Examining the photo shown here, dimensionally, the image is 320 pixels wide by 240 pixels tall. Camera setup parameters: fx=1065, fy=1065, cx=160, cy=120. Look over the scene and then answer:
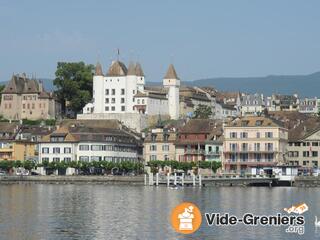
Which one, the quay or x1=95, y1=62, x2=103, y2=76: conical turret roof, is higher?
x1=95, y1=62, x2=103, y2=76: conical turret roof

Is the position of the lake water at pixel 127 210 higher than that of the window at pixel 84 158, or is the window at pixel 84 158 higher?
the window at pixel 84 158

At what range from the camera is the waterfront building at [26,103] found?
15425cm

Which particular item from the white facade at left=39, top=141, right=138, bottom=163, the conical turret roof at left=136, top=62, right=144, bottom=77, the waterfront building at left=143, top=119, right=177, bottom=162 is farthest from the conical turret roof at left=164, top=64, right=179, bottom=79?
the white facade at left=39, top=141, right=138, bottom=163

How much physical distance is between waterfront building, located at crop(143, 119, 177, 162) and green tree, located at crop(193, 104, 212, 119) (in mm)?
29904

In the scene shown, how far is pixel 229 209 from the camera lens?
68.7 meters

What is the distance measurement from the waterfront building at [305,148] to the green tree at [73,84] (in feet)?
137

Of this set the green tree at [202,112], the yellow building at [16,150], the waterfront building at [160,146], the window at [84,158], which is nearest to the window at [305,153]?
the waterfront building at [160,146]

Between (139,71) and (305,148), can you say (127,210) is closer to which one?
(305,148)

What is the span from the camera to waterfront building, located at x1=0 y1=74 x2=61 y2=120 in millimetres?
154250

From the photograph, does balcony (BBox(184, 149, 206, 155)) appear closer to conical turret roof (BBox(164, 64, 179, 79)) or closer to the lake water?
the lake water

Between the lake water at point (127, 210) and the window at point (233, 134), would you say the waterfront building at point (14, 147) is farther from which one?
the lake water at point (127, 210)

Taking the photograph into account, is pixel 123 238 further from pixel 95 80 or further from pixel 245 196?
pixel 95 80

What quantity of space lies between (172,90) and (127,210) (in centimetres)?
8991

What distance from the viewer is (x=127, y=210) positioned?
223 ft
